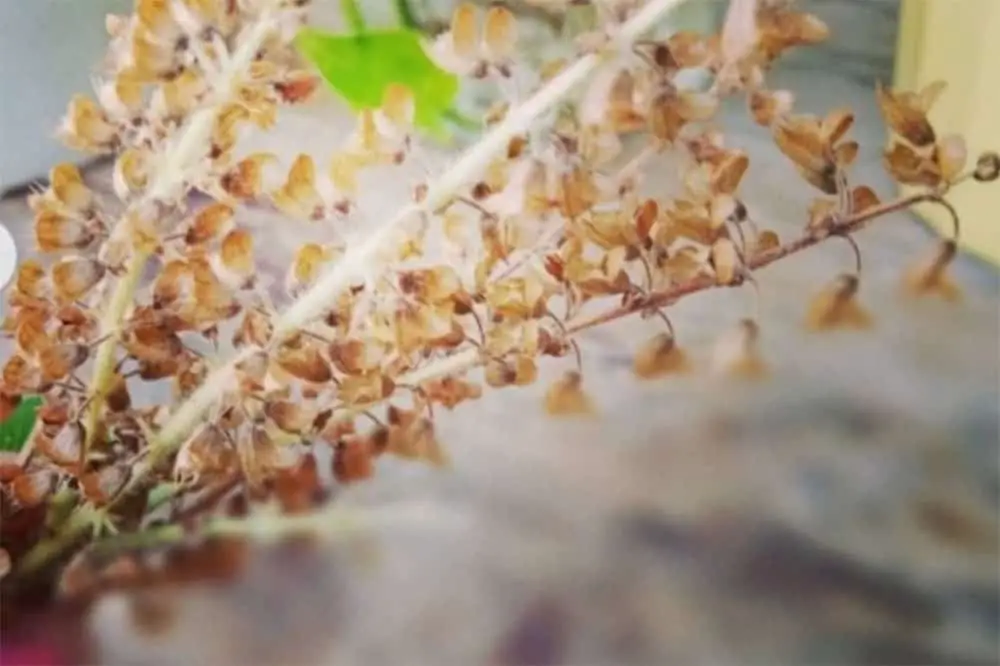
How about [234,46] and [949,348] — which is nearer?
[949,348]

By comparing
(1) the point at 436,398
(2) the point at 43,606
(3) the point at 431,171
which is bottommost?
(2) the point at 43,606

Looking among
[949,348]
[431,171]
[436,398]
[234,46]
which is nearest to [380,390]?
[436,398]

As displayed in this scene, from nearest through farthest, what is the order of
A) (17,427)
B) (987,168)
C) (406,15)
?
(987,168), (406,15), (17,427)

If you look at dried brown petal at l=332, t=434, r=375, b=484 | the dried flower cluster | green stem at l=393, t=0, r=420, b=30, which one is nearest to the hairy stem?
the dried flower cluster

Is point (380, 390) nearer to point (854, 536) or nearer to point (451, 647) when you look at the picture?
point (451, 647)

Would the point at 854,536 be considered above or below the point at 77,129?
below

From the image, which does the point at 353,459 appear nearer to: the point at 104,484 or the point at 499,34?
→ the point at 104,484

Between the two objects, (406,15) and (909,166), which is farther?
(406,15)

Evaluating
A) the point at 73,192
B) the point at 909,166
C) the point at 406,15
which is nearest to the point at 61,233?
the point at 73,192
